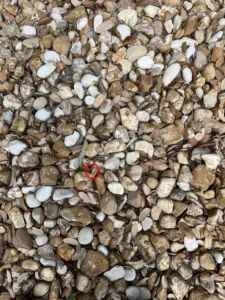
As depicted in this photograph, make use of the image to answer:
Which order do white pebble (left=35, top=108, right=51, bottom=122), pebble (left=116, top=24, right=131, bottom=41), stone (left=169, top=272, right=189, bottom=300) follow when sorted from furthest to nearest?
1. pebble (left=116, top=24, right=131, bottom=41)
2. white pebble (left=35, top=108, right=51, bottom=122)
3. stone (left=169, top=272, right=189, bottom=300)

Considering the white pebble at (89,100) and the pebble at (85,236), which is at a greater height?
the white pebble at (89,100)

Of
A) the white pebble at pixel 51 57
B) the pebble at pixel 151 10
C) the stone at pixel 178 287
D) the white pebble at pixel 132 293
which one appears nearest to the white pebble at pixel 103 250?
the white pebble at pixel 132 293

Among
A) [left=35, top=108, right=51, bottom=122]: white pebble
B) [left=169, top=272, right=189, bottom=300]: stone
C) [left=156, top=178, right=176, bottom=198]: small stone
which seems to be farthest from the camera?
[left=35, top=108, right=51, bottom=122]: white pebble

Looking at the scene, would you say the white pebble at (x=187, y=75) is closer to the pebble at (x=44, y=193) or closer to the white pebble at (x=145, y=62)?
the white pebble at (x=145, y=62)

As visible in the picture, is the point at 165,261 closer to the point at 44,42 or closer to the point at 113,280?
the point at 113,280

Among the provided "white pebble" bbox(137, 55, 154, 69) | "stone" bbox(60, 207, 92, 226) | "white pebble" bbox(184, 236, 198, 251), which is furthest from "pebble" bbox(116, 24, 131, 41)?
"white pebble" bbox(184, 236, 198, 251)

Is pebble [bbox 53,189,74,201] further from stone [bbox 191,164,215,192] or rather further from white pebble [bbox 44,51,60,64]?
white pebble [bbox 44,51,60,64]

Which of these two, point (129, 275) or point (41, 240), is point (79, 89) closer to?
point (41, 240)

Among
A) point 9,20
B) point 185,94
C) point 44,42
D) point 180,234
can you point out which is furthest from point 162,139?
point 9,20
